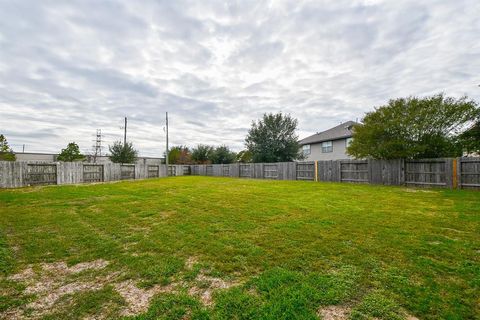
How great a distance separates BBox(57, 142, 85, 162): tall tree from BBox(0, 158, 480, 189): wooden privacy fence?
10.2m

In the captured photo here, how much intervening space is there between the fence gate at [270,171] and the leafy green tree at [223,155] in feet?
38.2

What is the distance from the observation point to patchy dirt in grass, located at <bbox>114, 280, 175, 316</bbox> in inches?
77.5

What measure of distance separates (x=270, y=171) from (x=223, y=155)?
12658 mm

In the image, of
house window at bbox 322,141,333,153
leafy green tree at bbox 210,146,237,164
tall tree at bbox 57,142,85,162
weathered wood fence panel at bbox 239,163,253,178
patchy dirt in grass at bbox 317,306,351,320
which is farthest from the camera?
leafy green tree at bbox 210,146,237,164

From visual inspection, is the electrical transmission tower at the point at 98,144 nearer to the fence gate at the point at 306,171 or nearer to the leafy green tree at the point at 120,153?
the leafy green tree at the point at 120,153

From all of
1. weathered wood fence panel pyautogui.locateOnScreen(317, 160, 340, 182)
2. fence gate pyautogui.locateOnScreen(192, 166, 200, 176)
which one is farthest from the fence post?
fence gate pyautogui.locateOnScreen(192, 166, 200, 176)

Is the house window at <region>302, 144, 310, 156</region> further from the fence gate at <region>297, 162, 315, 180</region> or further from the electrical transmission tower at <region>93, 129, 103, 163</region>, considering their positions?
the electrical transmission tower at <region>93, 129, 103, 163</region>

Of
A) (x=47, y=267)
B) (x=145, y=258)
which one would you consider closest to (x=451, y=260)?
(x=145, y=258)

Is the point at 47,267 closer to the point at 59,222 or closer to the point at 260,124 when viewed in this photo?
the point at 59,222

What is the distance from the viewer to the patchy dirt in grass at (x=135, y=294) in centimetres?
197

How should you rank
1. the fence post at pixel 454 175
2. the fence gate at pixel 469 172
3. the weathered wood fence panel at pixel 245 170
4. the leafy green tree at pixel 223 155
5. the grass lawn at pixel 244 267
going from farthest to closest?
the leafy green tree at pixel 223 155, the weathered wood fence panel at pixel 245 170, the fence post at pixel 454 175, the fence gate at pixel 469 172, the grass lawn at pixel 244 267

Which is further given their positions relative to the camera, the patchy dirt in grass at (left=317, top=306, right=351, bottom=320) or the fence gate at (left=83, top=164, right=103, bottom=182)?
the fence gate at (left=83, top=164, right=103, bottom=182)

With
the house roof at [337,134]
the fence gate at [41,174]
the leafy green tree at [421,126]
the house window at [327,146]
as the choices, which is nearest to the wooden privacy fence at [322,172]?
the fence gate at [41,174]

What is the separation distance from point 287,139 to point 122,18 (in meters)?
20.7
